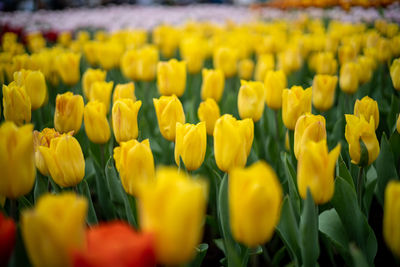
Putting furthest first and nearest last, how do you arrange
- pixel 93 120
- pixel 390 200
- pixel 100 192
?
pixel 100 192
pixel 93 120
pixel 390 200

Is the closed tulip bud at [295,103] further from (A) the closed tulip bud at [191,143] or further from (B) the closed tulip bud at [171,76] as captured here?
(B) the closed tulip bud at [171,76]

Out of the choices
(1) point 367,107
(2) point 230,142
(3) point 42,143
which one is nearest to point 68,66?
(3) point 42,143

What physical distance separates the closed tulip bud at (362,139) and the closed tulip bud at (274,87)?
635 mm

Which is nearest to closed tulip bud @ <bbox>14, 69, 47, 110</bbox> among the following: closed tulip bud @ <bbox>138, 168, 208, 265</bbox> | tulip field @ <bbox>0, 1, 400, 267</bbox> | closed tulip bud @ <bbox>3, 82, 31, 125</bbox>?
tulip field @ <bbox>0, 1, 400, 267</bbox>

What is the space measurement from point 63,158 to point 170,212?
65cm

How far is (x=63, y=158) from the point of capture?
1.07 meters

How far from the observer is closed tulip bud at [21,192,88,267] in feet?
1.89

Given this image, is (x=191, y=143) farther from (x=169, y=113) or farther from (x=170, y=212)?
(x=170, y=212)

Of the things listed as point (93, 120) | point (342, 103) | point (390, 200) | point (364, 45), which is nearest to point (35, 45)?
point (93, 120)

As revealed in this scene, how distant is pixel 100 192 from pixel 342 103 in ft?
5.16

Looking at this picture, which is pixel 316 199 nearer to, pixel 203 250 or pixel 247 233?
pixel 247 233

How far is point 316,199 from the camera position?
946 millimetres

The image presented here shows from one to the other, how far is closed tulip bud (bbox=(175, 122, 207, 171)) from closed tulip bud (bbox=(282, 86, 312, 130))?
1.58 ft

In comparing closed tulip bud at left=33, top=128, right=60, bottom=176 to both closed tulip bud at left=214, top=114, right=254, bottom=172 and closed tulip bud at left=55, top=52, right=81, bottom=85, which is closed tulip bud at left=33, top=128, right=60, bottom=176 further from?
closed tulip bud at left=55, top=52, right=81, bottom=85
